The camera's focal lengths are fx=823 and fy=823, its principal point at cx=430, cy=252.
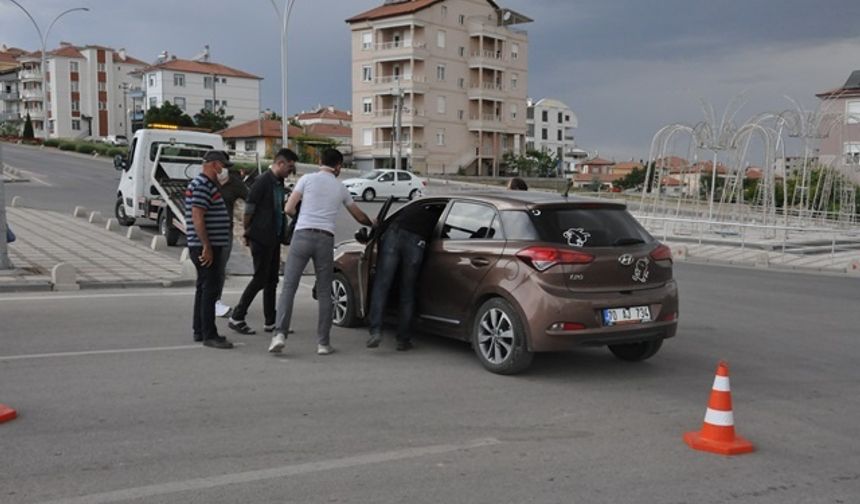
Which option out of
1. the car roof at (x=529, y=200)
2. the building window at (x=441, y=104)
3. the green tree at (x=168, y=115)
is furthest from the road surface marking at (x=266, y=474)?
the building window at (x=441, y=104)

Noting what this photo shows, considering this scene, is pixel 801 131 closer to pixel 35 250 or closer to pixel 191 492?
pixel 35 250

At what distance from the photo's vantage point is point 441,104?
7800 centimetres

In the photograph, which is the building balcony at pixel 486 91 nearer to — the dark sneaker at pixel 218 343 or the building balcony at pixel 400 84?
the building balcony at pixel 400 84

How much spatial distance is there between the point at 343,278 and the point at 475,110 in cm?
7381

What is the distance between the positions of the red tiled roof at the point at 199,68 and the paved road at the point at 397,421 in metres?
102

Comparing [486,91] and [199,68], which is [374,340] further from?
[199,68]

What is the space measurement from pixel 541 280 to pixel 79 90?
121 metres

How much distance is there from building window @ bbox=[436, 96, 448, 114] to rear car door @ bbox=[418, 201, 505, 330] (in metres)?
70.8

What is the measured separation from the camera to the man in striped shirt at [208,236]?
814cm

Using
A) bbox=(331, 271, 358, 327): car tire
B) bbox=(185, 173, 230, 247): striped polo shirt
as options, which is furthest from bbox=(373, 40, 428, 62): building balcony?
bbox=(185, 173, 230, 247): striped polo shirt

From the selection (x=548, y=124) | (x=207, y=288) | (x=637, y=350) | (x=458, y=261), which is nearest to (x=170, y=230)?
(x=207, y=288)

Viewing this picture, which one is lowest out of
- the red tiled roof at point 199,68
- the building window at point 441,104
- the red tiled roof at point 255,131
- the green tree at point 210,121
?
the red tiled roof at point 255,131

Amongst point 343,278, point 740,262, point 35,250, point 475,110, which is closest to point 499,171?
point 475,110

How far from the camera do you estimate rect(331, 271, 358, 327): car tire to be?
365 inches
